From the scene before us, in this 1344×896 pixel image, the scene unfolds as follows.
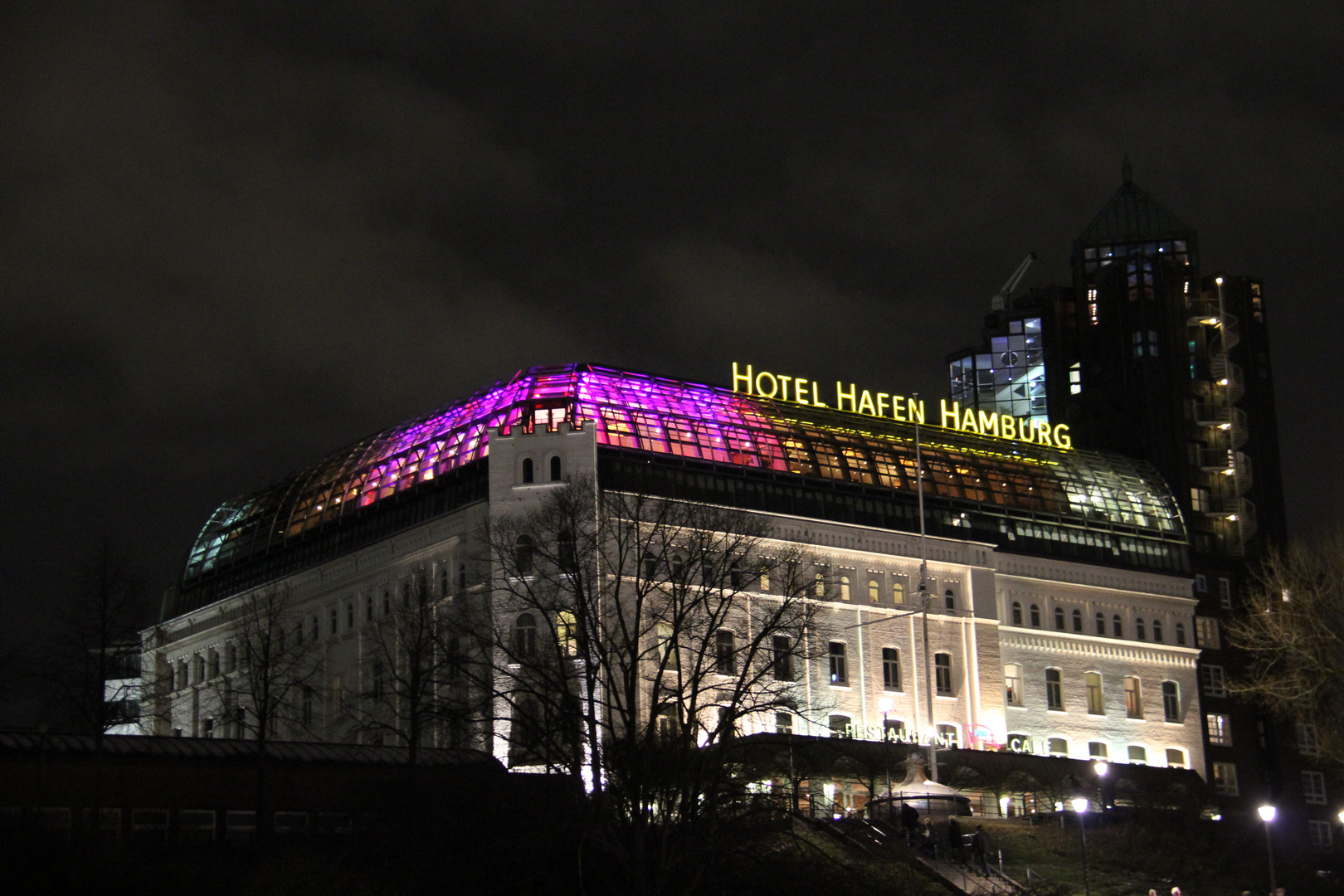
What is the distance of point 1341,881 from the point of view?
3954 inches

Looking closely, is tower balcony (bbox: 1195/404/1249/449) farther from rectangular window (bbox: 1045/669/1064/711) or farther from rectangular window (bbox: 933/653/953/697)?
rectangular window (bbox: 933/653/953/697)

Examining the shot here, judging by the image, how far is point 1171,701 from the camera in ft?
479

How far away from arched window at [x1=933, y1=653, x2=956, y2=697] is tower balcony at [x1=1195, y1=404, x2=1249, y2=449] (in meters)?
35.5

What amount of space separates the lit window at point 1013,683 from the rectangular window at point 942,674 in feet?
17.5

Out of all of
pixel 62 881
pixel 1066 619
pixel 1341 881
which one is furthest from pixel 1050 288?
pixel 62 881

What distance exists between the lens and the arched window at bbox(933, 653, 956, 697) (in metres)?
134

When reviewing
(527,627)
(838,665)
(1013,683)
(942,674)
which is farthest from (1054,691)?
(527,627)

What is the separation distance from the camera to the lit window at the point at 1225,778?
145m

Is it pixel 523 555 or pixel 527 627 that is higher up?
pixel 523 555

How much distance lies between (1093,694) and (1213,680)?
11722mm

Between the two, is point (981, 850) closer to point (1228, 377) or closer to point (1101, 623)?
point (1101, 623)

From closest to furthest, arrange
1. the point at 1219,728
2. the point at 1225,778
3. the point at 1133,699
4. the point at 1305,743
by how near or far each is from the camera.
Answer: the point at 1133,699
the point at 1225,778
the point at 1219,728
the point at 1305,743

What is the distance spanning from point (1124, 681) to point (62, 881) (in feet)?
293

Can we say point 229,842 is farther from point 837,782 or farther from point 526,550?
point 837,782
